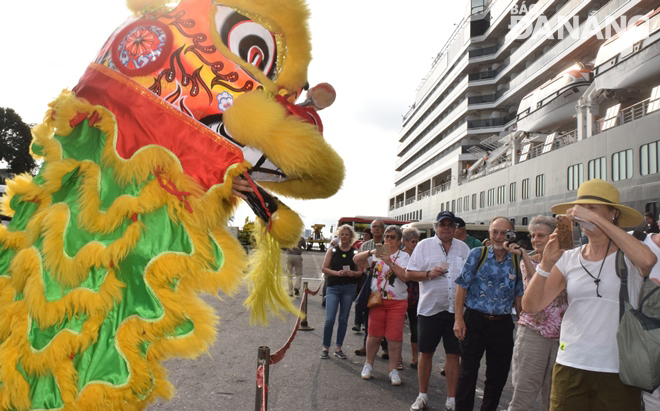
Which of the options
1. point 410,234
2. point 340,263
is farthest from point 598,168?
point 340,263

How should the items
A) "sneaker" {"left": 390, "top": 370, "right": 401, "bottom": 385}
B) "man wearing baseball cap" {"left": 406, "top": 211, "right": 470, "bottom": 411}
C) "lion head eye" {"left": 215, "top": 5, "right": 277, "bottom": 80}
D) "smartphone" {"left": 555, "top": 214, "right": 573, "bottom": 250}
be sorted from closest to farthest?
1. "lion head eye" {"left": 215, "top": 5, "right": 277, "bottom": 80}
2. "smartphone" {"left": 555, "top": 214, "right": 573, "bottom": 250}
3. "man wearing baseball cap" {"left": 406, "top": 211, "right": 470, "bottom": 411}
4. "sneaker" {"left": 390, "top": 370, "right": 401, "bottom": 385}

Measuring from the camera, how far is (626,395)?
2711mm

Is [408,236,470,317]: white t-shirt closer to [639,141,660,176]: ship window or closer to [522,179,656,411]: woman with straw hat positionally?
[522,179,656,411]: woman with straw hat

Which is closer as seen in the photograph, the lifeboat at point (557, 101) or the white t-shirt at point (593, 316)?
the white t-shirt at point (593, 316)

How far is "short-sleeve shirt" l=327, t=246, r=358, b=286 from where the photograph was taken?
680cm

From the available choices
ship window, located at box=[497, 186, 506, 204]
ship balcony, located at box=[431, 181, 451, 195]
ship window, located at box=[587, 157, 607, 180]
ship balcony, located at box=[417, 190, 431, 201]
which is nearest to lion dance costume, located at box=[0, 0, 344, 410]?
ship window, located at box=[587, 157, 607, 180]

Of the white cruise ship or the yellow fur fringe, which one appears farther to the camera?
the white cruise ship

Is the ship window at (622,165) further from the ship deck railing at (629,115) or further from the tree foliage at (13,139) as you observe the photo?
the tree foliage at (13,139)

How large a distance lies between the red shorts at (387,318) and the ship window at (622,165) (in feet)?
68.5

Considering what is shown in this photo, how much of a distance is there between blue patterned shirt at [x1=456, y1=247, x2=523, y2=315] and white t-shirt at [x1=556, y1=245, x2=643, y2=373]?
Answer: 116 centimetres

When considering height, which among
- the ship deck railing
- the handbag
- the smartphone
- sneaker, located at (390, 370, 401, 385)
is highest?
the ship deck railing

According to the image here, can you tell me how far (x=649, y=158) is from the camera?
2131cm

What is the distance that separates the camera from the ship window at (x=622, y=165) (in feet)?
73.7

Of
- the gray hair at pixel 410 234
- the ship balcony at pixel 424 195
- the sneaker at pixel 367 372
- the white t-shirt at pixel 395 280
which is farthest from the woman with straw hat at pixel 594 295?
the ship balcony at pixel 424 195
